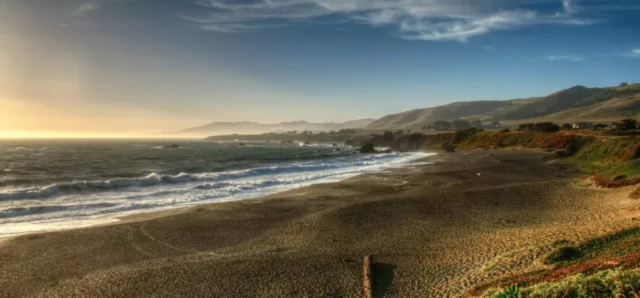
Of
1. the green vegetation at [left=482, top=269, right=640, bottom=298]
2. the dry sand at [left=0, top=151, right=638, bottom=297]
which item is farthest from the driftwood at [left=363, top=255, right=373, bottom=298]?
the green vegetation at [left=482, top=269, right=640, bottom=298]

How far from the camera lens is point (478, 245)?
15.9m

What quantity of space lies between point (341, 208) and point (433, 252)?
942cm

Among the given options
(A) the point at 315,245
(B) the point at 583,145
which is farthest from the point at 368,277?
(B) the point at 583,145

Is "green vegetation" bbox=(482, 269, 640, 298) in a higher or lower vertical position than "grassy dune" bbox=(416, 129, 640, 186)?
higher

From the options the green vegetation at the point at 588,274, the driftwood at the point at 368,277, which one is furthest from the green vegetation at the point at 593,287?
the driftwood at the point at 368,277

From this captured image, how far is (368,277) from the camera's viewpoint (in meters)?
12.8

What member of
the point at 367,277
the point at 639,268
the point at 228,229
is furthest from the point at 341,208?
the point at 639,268

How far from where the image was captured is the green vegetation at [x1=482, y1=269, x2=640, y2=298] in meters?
7.27

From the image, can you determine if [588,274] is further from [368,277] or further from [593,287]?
[368,277]

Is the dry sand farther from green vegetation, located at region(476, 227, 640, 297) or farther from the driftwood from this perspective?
green vegetation, located at region(476, 227, 640, 297)

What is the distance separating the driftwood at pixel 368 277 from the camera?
12.0 meters

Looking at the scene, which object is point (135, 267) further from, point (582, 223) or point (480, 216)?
point (582, 223)

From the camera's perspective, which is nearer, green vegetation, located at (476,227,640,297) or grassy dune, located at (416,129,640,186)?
green vegetation, located at (476,227,640,297)

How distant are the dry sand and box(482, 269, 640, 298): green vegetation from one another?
11.3ft
